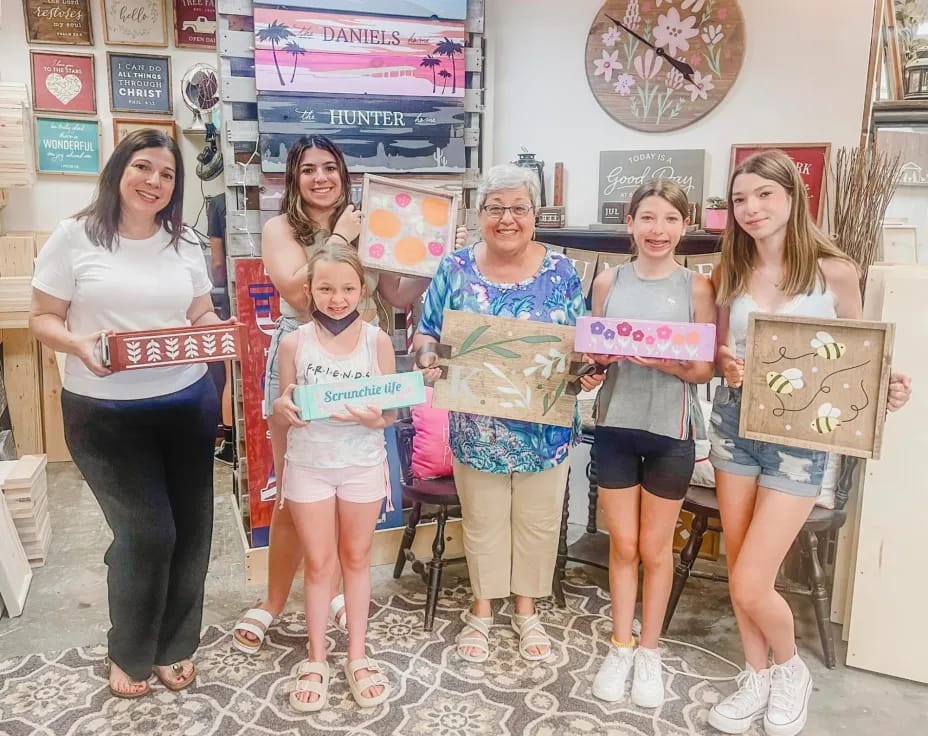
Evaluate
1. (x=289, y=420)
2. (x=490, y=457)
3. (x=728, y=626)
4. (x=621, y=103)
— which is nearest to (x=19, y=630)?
(x=289, y=420)

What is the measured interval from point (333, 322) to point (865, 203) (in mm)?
2015

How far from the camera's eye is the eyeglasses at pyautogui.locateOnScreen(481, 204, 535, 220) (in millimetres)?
2229

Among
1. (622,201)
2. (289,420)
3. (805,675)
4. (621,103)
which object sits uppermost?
(621,103)

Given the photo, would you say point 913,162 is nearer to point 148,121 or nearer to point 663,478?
point 663,478

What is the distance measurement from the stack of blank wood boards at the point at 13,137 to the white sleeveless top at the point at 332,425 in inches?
103

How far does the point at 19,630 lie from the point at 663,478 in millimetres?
2295

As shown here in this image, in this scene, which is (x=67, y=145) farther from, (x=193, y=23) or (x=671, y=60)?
(x=671, y=60)

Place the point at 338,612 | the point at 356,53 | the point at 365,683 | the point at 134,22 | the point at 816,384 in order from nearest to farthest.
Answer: the point at 816,384 < the point at 365,683 < the point at 338,612 < the point at 356,53 < the point at 134,22

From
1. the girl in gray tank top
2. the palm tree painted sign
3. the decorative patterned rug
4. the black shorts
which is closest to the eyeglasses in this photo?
the girl in gray tank top

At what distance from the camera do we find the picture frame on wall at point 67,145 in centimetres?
455

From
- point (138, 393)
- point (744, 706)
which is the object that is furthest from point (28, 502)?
point (744, 706)

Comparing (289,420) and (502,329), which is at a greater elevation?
(502,329)

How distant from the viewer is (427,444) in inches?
113

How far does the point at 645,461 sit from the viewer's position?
2.25m
